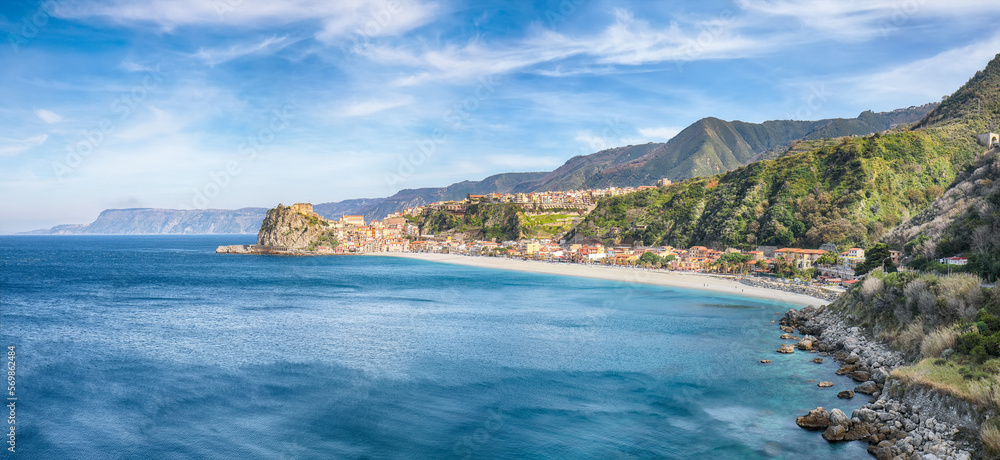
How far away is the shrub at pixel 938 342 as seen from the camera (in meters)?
16.3

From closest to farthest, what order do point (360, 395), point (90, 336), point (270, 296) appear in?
point (360, 395) < point (90, 336) < point (270, 296)

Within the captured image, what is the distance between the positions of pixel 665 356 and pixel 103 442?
68.0ft

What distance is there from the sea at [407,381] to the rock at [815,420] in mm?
432

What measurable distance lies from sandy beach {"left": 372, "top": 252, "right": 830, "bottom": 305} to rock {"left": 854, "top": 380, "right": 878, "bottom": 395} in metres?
21.5

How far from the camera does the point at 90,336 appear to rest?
90.5ft

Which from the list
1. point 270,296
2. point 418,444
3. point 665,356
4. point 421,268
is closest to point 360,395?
point 418,444

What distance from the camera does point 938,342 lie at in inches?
656

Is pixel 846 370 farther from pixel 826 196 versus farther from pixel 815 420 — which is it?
pixel 826 196

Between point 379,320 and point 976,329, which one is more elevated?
point 976,329

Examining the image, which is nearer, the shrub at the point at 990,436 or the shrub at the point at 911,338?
the shrub at the point at 990,436

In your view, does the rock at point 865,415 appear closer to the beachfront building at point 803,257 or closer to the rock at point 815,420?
the rock at point 815,420

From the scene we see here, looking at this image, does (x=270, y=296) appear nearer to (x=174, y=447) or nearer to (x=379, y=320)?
(x=379, y=320)

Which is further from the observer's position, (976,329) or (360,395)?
(360,395)

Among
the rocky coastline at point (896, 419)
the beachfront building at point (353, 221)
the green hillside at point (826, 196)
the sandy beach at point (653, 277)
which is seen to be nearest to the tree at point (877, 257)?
Answer: the sandy beach at point (653, 277)
